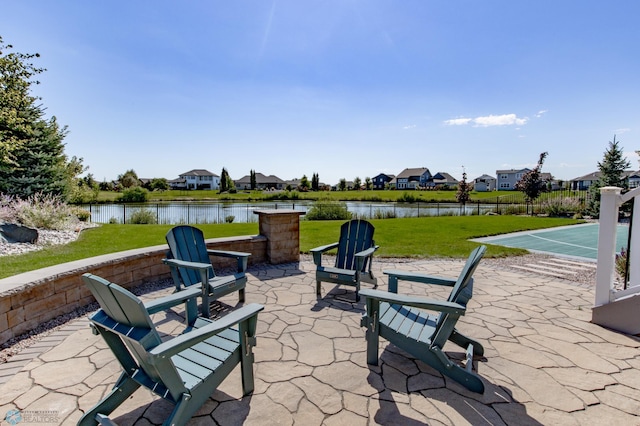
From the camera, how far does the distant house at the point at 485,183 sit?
77.6 metres

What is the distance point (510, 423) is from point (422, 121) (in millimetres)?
13040

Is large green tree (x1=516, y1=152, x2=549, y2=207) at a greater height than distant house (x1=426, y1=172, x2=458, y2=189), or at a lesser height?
lesser

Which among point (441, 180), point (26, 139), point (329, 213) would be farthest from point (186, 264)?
point (441, 180)

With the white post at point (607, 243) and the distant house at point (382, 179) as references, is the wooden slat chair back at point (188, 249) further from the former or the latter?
the distant house at point (382, 179)

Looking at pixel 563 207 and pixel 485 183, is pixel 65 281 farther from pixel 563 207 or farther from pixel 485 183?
pixel 485 183

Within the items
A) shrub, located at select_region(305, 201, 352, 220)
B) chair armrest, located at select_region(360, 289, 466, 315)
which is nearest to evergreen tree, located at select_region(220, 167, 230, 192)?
shrub, located at select_region(305, 201, 352, 220)

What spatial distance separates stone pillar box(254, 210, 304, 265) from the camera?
5.70 metres

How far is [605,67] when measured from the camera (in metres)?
6.82

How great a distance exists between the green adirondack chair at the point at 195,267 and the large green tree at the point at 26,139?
9842 millimetres

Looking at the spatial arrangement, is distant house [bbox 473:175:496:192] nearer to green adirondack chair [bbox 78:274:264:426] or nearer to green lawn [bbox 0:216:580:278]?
green lawn [bbox 0:216:580:278]

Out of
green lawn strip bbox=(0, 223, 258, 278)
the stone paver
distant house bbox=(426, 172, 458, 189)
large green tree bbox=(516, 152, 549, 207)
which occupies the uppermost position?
distant house bbox=(426, 172, 458, 189)

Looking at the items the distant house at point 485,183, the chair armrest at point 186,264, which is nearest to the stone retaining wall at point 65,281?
the chair armrest at point 186,264

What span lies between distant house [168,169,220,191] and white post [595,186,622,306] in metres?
88.3

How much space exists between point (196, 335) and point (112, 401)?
2.35 feet
